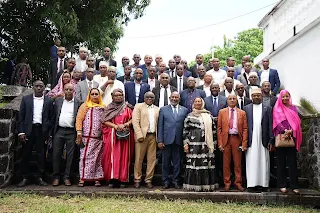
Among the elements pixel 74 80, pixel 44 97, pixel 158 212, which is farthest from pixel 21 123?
pixel 158 212

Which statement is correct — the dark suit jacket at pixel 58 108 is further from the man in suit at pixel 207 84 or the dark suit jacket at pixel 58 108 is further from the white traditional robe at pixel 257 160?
the white traditional robe at pixel 257 160

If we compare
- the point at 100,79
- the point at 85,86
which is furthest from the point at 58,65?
the point at 85,86

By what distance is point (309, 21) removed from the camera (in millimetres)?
7828

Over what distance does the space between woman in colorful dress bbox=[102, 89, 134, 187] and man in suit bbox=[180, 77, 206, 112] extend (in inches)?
47.8

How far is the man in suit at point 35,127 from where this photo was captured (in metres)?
6.60

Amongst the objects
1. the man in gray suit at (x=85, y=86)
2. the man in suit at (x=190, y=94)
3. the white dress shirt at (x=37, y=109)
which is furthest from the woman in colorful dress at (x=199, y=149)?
the white dress shirt at (x=37, y=109)

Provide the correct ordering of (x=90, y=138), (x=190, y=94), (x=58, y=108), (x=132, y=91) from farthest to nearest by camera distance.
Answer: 1. (x=132, y=91)
2. (x=190, y=94)
3. (x=58, y=108)
4. (x=90, y=138)

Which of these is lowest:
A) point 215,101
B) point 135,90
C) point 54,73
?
point 215,101

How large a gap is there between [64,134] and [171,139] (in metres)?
1.94

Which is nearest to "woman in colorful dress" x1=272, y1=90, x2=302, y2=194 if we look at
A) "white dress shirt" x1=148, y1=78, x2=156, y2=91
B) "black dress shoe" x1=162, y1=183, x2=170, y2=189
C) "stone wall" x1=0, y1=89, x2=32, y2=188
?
"black dress shoe" x1=162, y1=183, x2=170, y2=189

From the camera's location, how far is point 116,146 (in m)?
6.60

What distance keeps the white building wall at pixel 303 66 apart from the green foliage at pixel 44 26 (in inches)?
231

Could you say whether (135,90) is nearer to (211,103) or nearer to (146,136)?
(146,136)

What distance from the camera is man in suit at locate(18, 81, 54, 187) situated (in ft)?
21.7
